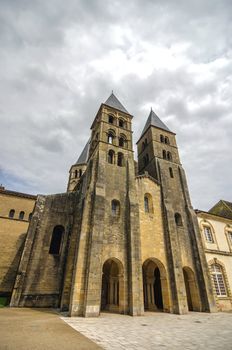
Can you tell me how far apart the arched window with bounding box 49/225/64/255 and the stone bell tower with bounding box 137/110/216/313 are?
934 cm

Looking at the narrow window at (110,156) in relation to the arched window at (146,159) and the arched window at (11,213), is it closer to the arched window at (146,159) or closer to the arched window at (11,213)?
the arched window at (146,159)

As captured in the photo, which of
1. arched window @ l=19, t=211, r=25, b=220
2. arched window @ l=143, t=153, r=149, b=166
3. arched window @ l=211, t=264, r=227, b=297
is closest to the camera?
arched window @ l=211, t=264, r=227, b=297

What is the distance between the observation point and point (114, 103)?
2366cm

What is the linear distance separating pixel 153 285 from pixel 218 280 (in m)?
5.81

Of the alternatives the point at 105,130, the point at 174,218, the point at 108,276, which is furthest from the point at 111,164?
the point at 108,276

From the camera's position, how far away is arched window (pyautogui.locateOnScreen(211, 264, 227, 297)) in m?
15.9

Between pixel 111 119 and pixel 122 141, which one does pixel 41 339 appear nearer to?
pixel 122 141

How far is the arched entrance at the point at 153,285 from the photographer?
1420 centimetres

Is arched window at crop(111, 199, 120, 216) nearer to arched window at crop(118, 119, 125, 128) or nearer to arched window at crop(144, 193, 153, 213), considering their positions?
arched window at crop(144, 193, 153, 213)

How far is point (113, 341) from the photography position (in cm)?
549

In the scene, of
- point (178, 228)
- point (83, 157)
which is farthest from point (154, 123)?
point (83, 157)

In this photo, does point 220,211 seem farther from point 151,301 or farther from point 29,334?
point 29,334

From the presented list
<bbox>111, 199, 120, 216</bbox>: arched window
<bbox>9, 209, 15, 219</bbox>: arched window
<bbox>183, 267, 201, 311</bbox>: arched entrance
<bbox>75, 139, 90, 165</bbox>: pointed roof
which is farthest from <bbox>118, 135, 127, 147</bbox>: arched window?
<bbox>75, 139, 90, 165</bbox>: pointed roof

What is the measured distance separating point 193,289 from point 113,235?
315 inches
